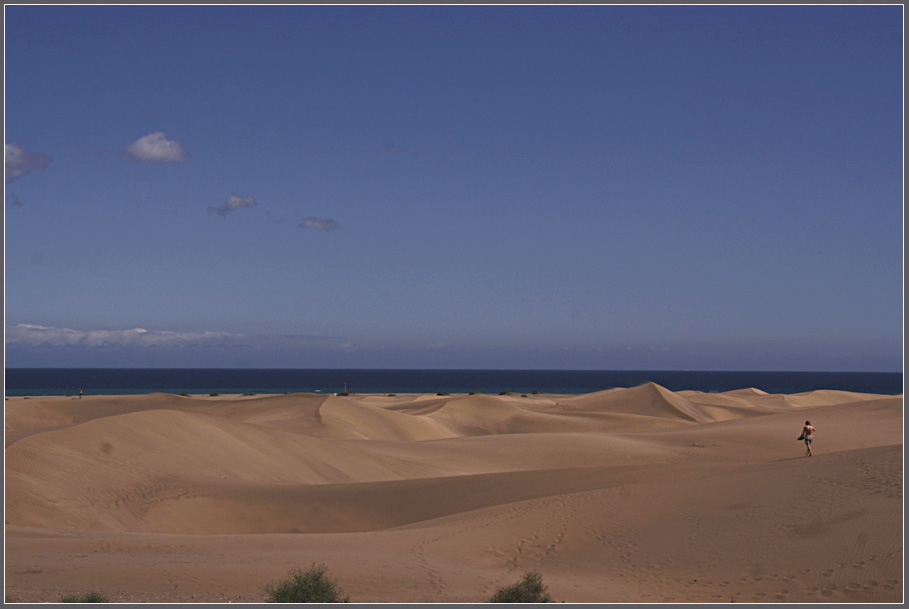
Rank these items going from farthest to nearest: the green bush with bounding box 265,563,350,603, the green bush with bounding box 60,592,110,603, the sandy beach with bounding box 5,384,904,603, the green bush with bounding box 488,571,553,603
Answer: the sandy beach with bounding box 5,384,904,603 < the green bush with bounding box 488,571,553,603 < the green bush with bounding box 265,563,350,603 < the green bush with bounding box 60,592,110,603

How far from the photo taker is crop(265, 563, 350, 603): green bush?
8031 millimetres

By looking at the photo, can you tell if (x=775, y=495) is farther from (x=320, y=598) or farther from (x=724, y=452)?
(x=724, y=452)

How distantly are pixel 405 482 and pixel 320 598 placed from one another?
11672 mm

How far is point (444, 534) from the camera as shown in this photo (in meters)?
13.1

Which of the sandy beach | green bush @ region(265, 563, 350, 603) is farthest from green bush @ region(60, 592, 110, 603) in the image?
green bush @ region(265, 563, 350, 603)

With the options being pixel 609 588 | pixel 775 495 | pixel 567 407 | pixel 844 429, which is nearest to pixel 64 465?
pixel 609 588

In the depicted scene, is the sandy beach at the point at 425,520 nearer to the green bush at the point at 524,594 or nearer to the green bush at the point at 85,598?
the green bush at the point at 85,598

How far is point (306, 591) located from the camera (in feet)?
26.6

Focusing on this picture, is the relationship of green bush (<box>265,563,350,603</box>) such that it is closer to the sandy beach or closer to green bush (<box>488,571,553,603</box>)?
the sandy beach

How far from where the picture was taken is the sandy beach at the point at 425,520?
30.8 feet

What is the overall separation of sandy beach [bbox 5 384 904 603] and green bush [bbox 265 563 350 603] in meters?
0.29

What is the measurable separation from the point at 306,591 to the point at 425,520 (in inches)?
312

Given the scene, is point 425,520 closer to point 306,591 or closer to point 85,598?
point 306,591

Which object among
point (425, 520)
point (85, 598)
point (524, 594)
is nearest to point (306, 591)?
point (85, 598)
